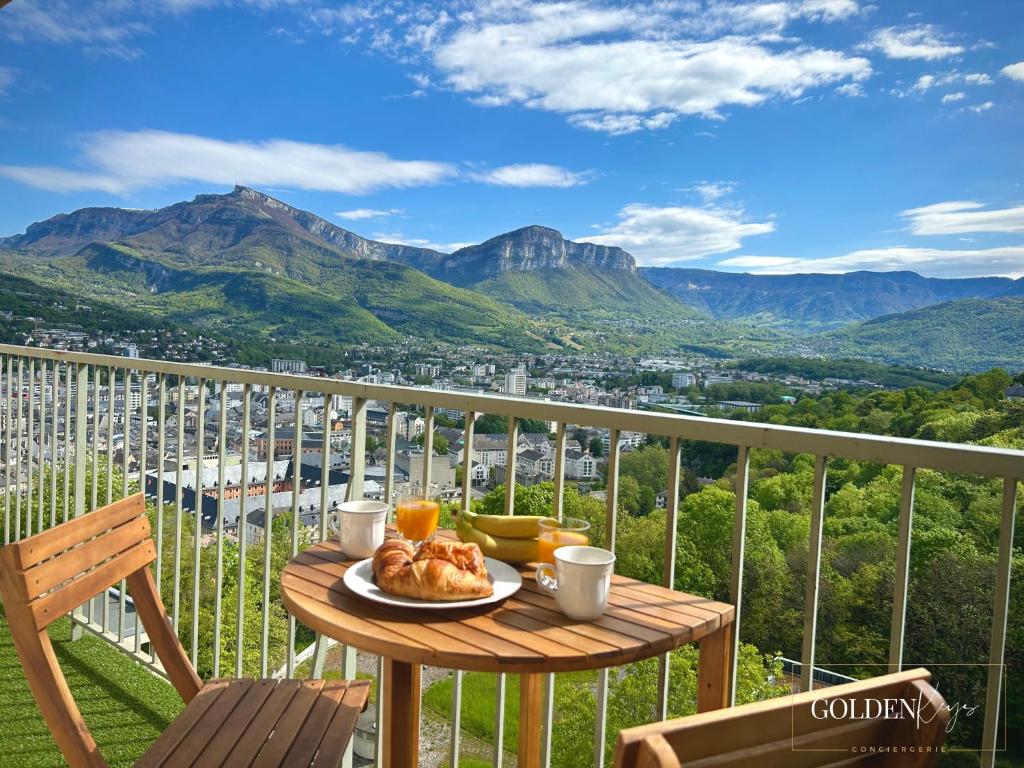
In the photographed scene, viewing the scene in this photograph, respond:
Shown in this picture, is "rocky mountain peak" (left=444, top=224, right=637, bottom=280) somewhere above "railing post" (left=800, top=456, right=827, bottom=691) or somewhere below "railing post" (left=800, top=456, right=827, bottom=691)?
above

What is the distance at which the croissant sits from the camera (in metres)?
1.25

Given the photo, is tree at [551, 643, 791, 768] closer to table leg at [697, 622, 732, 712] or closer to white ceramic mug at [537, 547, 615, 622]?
table leg at [697, 622, 732, 712]

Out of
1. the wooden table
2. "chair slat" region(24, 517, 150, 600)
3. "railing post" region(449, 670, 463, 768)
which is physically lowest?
"railing post" region(449, 670, 463, 768)

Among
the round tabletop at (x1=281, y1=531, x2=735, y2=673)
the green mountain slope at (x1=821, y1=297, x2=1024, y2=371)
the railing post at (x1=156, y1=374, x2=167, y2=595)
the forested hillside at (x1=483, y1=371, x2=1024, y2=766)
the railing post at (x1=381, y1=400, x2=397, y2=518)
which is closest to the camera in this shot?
the round tabletop at (x1=281, y1=531, x2=735, y2=673)

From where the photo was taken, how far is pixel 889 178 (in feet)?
170

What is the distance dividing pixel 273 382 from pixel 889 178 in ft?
197

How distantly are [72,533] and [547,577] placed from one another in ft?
3.68

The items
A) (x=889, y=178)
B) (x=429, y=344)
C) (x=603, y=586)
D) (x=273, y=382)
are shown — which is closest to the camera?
(x=603, y=586)

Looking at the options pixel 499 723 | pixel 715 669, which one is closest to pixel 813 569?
pixel 715 669

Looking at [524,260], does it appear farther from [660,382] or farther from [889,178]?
[660,382]

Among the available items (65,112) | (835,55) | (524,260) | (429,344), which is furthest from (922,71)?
(65,112)

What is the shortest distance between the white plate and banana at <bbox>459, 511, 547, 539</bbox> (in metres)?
0.07

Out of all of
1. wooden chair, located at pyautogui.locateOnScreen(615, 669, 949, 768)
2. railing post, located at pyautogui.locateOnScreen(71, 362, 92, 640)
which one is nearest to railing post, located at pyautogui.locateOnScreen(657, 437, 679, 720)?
wooden chair, located at pyautogui.locateOnScreen(615, 669, 949, 768)

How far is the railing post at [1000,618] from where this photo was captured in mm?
1264
